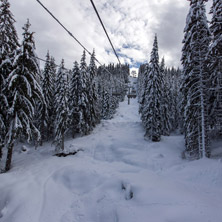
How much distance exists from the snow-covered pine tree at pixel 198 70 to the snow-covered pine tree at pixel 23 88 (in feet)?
49.3

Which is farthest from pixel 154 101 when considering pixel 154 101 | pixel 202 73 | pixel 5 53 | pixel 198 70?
pixel 5 53

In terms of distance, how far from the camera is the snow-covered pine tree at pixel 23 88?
458 inches

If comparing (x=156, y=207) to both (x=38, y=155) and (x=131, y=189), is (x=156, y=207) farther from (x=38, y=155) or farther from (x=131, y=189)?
(x=38, y=155)

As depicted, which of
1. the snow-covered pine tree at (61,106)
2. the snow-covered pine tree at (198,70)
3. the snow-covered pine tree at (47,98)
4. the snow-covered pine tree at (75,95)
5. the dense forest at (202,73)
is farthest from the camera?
the snow-covered pine tree at (75,95)

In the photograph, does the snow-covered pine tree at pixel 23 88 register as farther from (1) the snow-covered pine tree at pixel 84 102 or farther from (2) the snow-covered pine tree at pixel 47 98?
(1) the snow-covered pine tree at pixel 84 102

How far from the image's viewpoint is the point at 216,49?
11.5m

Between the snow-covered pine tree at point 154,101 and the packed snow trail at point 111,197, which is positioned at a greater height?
the snow-covered pine tree at point 154,101

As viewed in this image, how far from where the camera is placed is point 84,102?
81.2 feet

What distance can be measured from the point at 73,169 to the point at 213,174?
381 inches

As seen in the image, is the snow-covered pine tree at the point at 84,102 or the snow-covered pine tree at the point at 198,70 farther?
the snow-covered pine tree at the point at 84,102

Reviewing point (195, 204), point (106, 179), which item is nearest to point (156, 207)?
point (195, 204)

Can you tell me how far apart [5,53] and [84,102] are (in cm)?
1406

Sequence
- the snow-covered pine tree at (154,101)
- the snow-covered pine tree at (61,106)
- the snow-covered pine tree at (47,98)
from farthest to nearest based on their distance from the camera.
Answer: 1. the snow-covered pine tree at (47,98)
2. the snow-covered pine tree at (154,101)
3. the snow-covered pine tree at (61,106)

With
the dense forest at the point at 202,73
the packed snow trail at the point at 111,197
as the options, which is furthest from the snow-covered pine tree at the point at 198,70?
the packed snow trail at the point at 111,197
